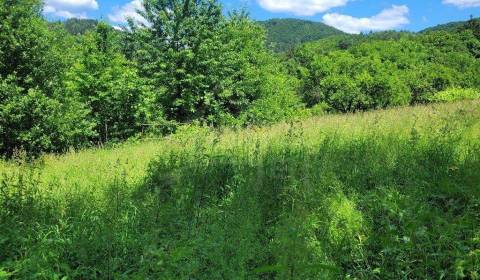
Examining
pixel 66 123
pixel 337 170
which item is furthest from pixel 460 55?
pixel 337 170

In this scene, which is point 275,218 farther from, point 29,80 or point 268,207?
point 29,80

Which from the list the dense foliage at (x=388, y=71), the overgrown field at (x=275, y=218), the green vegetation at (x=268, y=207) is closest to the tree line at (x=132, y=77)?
the green vegetation at (x=268, y=207)

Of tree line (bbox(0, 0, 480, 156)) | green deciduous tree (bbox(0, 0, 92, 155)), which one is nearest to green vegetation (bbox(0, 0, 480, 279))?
tree line (bbox(0, 0, 480, 156))

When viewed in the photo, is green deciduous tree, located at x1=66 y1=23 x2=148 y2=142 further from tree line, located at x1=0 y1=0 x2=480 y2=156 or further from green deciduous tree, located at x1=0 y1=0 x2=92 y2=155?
green deciduous tree, located at x1=0 y1=0 x2=92 y2=155

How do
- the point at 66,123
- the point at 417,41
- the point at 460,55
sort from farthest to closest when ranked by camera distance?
the point at 417,41 → the point at 460,55 → the point at 66,123

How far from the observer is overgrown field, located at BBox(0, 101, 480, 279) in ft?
11.5

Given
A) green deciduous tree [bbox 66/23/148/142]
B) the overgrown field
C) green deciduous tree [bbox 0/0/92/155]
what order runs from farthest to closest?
1. green deciduous tree [bbox 66/23/148/142]
2. green deciduous tree [bbox 0/0/92/155]
3. the overgrown field

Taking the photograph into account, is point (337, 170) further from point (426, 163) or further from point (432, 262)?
point (432, 262)

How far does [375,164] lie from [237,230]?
8.31 feet

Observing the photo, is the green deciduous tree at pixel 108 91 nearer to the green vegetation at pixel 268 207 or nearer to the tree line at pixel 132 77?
the tree line at pixel 132 77

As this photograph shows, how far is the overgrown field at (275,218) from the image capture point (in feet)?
11.5

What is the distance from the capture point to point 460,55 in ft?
226

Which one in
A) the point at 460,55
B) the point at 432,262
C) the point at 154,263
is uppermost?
the point at 460,55

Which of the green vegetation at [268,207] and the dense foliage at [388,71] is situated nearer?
the green vegetation at [268,207]
